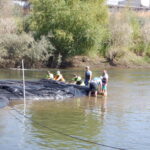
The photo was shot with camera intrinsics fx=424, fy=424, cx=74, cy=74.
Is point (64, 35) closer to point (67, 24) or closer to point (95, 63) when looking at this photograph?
point (67, 24)

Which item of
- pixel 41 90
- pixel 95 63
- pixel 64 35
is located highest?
pixel 64 35

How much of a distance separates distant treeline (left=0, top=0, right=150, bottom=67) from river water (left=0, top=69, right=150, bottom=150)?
76.4 ft

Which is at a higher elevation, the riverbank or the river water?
the riverbank

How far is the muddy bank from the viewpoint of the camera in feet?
85.5

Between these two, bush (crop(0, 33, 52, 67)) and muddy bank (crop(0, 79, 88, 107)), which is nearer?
muddy bank (crop(0, 79, 88, 107))

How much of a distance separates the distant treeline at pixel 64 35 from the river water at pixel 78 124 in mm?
23286

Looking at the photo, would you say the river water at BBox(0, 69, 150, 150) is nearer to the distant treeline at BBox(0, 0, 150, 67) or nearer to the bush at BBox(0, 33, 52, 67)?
the bush at BBox(0, 33, 52, 67)

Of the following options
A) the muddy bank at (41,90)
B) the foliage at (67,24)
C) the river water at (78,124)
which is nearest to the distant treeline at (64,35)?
the foliage at (67,24)

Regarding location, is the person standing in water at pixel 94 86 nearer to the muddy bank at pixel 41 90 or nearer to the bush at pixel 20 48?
the muddy bank at pixel 41 90

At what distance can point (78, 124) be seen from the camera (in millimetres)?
20000

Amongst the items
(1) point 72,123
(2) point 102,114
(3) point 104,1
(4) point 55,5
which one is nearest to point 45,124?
(1) point 72,123

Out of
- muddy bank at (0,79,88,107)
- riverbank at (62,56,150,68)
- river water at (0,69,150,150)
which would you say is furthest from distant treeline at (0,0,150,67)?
river water at (0,69,150,150)

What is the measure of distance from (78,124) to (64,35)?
116ft

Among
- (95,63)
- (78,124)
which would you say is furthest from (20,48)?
(78,124)
